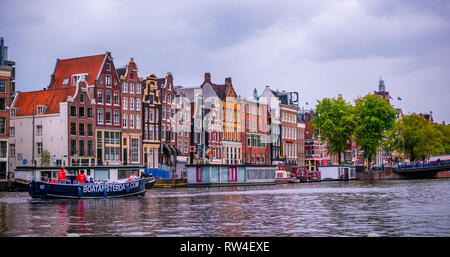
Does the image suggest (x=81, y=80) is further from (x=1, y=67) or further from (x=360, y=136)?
(x=360, y=136)

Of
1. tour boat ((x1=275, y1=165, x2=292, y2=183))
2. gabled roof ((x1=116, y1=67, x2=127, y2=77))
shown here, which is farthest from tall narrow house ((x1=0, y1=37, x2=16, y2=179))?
tour boat ((x1=275, y1=165, x2=292, y2=183))

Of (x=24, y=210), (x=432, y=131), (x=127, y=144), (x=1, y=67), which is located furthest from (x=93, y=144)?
(x=432, y=131)

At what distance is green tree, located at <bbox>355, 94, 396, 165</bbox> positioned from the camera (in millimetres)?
117750

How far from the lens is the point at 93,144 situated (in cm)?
8425

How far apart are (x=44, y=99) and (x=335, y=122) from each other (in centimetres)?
5562

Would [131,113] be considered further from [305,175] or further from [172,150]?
[305,175]

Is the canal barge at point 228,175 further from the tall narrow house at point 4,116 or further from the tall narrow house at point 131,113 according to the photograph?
the tall narrow house at point 4,116

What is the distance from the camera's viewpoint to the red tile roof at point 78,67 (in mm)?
87000

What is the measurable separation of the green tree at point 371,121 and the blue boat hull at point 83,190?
70.3 meters

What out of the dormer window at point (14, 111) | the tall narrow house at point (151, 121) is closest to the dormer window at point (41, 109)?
→ the dormer window at point (14, 111)

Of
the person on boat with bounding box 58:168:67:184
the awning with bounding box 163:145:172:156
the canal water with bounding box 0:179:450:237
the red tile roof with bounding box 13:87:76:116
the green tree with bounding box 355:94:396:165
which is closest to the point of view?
the canal water with bounding box 0:179:450:237

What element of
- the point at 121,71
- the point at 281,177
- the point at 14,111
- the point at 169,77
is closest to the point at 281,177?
the point at 281,177

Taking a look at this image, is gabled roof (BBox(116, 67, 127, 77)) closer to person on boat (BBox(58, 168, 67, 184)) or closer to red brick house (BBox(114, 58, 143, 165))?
red brick house (BBox(114, 58, 143, 165))

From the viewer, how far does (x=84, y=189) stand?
50062 millimetres
